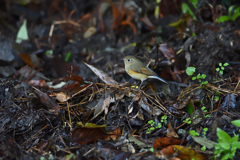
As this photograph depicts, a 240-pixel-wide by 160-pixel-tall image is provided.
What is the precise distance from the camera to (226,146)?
3107 millimetres

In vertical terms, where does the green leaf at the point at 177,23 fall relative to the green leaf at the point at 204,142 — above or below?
above

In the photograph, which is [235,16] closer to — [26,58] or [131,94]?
[131,94]

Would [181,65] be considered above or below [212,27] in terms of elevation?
below

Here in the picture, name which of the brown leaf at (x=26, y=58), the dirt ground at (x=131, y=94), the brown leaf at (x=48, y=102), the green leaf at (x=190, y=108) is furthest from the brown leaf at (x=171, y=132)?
the brown leaf at (x=26, y=58)

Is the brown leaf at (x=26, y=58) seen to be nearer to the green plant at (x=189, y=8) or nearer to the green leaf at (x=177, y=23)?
the green leaf at (x=177, y=23)

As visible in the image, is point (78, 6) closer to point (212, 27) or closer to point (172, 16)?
point (172, 16)

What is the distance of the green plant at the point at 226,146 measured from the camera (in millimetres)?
3098

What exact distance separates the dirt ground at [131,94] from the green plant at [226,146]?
0.03m

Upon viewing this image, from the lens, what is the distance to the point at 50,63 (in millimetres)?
5938

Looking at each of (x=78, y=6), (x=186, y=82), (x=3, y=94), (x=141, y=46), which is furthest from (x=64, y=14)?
(x=186, y=82)

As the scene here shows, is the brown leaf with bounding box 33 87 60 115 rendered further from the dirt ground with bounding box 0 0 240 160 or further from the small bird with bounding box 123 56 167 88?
the small bird with bounding box 123 56 167 88

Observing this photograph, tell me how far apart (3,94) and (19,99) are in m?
0.39

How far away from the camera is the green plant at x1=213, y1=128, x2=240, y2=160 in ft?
10.2

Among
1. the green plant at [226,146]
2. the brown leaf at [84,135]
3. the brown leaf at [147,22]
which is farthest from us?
the brown leaf at [147,22]
